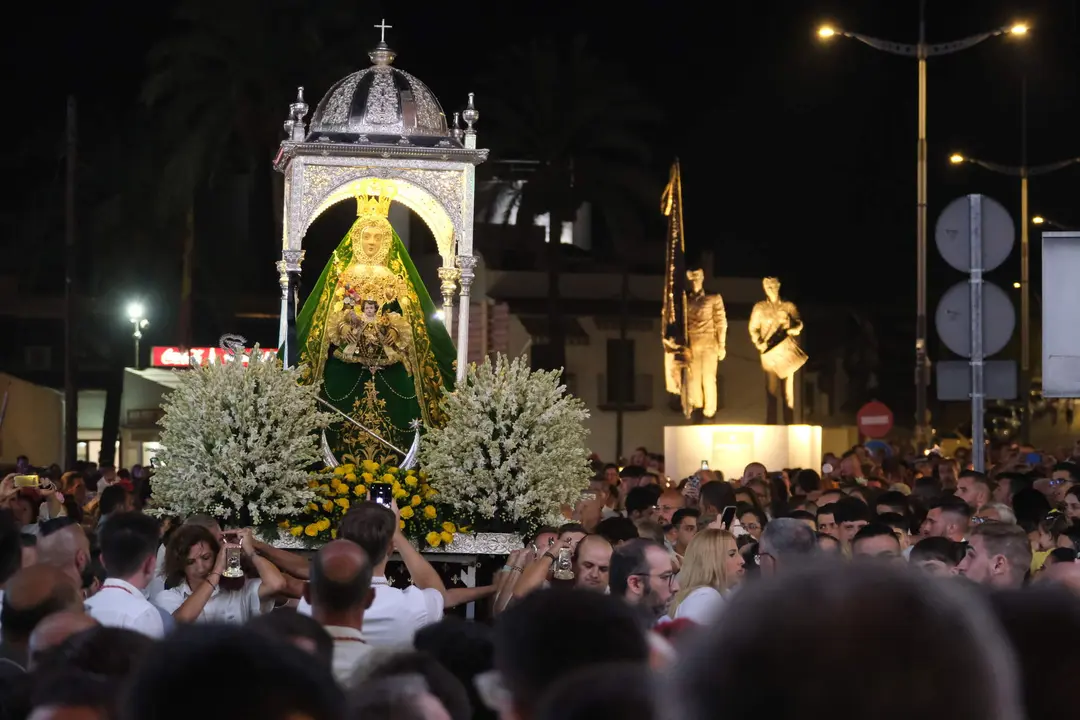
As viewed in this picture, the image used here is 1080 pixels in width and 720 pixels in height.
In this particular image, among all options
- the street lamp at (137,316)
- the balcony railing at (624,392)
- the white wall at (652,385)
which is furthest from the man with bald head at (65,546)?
the balcony railing at (624,392)

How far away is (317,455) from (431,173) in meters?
2.85

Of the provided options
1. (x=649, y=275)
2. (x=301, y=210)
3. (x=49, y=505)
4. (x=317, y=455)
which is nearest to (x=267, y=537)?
(x=317, y=455)

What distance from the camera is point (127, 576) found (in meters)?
7.41

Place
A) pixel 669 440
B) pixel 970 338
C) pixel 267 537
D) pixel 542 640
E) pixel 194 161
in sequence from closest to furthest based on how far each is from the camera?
1. pixel 542 640
2. pixel 970 338
3. pixel 267 537
4. pixel 669 440
5. pixel 194 161

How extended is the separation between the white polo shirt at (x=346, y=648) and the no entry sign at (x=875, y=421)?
20797mm

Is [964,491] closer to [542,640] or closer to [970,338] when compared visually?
[970,338]

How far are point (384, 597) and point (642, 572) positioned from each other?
1.05 metres

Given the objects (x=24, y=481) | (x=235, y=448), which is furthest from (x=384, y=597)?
(x=24, y=481)

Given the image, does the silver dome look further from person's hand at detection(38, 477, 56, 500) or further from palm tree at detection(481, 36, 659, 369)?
palm tree at detection(481, 36, 659, 369)

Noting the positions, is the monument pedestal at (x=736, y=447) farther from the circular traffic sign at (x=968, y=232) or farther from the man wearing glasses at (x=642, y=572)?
the man wearing glasses at (x=642, y=572)

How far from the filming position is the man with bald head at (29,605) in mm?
5824

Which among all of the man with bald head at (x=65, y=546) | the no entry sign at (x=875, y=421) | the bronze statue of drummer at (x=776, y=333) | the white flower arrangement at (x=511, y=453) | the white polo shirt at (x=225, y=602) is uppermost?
the bronze statue of drummer at (x=776, y=333)

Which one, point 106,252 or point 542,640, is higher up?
point 106,252

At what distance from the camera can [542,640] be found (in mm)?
3170
